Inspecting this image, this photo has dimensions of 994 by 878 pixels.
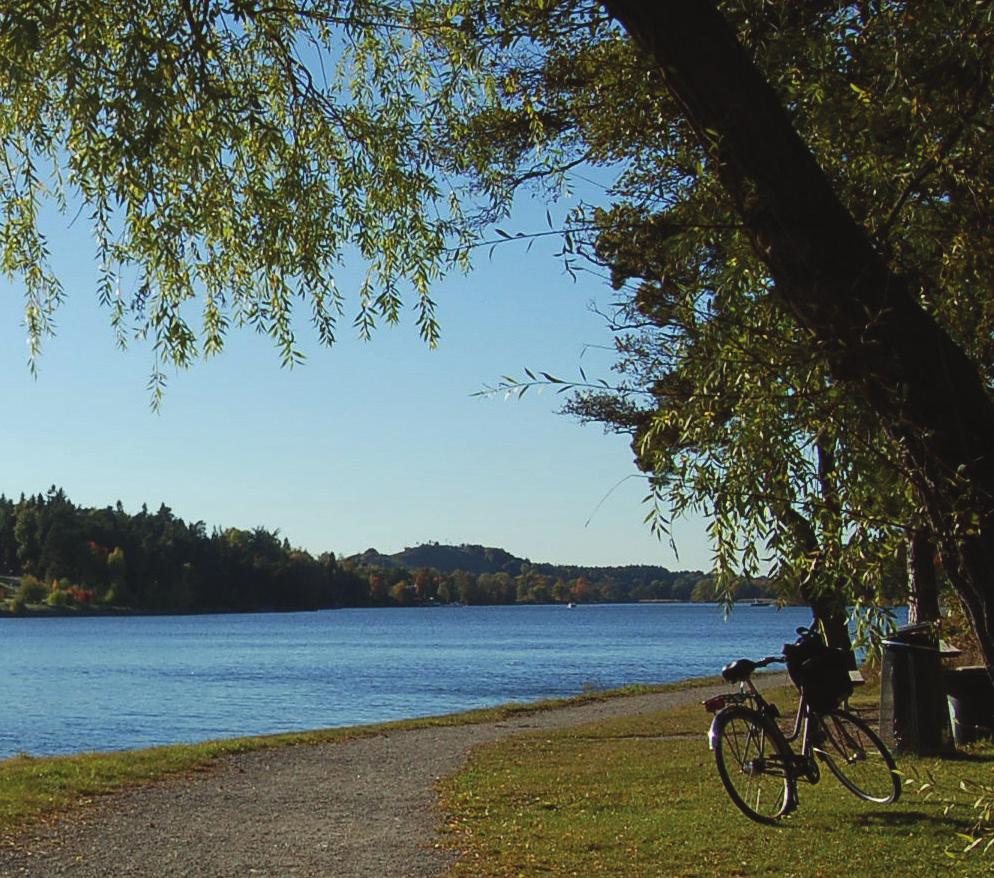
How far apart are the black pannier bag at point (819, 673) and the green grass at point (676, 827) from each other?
0.82m

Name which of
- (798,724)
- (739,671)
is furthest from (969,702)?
(739,671)

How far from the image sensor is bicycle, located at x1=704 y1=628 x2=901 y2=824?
8.56 meters

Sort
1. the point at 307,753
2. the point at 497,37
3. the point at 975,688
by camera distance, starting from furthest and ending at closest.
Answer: the point at 307,753, the point at 975,688, the point at 497,37

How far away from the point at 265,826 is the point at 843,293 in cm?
740

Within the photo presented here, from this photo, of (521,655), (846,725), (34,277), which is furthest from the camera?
(521,655)

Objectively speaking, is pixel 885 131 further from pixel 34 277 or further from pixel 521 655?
pixel 521 655

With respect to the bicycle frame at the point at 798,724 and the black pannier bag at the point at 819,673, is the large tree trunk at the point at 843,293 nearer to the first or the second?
the bicycle frame at the point at 798,724

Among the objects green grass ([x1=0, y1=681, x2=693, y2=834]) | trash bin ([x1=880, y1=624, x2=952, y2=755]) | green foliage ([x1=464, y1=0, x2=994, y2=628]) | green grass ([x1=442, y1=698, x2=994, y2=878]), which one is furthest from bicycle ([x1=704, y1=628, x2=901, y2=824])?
green grass ([x1=0, y1=681, x2=693, y2=834])

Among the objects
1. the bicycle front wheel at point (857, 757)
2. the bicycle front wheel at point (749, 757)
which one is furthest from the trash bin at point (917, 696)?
the bicycle front wheel at point (749, 757)

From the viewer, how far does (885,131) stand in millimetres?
4719

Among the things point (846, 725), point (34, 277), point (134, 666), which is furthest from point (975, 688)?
point (134, 666)

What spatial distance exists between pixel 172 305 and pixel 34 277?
2.93 ft

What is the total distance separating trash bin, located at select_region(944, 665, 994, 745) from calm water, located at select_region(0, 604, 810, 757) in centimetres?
578

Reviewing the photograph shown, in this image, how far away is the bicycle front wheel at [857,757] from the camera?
8.91 metres
